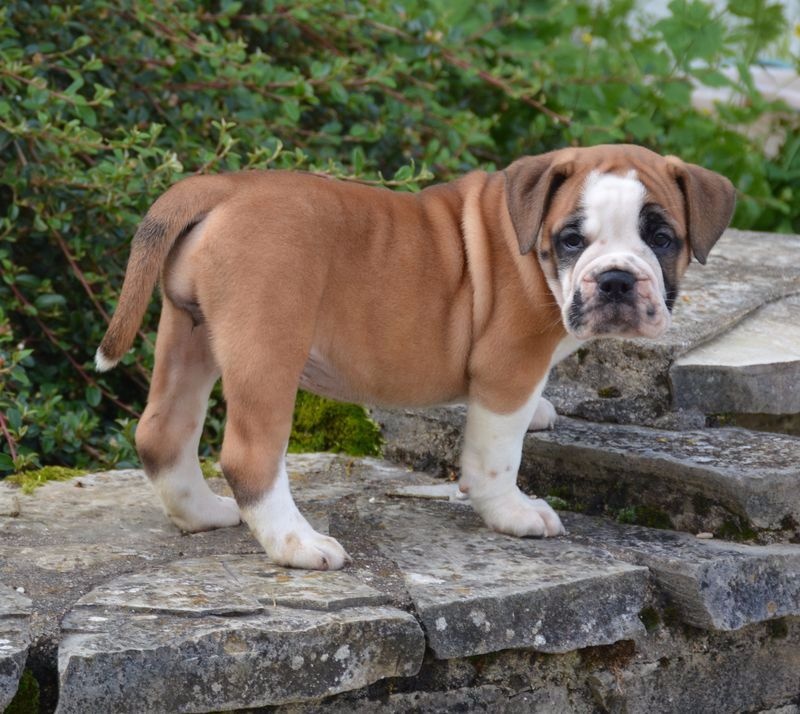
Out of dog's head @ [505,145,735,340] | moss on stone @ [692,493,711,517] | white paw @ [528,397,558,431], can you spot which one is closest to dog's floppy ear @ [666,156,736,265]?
dog's head @ [505,145,735,340]

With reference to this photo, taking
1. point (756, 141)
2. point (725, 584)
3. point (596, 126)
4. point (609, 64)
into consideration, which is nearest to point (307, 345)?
point (725, 584)

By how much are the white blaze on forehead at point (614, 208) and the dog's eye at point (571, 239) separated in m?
0.03

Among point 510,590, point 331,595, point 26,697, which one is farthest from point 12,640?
point 510,590

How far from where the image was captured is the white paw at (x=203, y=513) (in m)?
3.41

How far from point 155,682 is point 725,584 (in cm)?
143

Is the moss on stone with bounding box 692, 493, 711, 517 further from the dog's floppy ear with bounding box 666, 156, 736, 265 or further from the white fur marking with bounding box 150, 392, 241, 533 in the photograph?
the white fur marking with bounding box 150, 392, 241, 533

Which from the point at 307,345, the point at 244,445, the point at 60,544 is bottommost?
the point at 60,544

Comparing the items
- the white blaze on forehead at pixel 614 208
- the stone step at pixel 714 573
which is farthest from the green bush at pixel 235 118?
the stone step at pixel 714 573

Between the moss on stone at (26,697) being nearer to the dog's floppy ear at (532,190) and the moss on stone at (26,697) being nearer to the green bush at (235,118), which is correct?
the green bush at (235,118)

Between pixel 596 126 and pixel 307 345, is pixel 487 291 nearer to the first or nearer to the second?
pixel 307 345

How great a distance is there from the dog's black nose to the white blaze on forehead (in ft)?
0.42

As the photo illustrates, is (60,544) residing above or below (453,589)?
below

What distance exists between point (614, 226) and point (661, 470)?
30.9 inches

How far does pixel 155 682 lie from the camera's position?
8.63 ft
